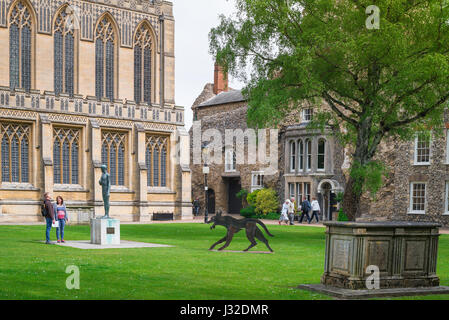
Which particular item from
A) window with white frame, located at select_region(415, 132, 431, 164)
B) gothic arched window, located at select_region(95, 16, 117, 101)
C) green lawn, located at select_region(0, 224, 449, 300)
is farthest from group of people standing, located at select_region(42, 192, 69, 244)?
window with white frame, located at select_region(415, 132, 431, 164)

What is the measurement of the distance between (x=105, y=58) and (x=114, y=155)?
677cm

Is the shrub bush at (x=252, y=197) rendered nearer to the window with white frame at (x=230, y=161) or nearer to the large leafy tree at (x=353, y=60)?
the window with white frame at (x=230, y=161)

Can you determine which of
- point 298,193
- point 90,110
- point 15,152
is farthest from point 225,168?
point 15,152

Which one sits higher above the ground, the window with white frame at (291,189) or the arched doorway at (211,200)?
the window with white frame at (291,189)

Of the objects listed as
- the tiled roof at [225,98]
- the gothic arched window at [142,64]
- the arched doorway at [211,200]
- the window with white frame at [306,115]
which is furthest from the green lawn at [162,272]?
the arched doorway at [211,200]

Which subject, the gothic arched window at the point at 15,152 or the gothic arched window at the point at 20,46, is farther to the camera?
the gothic arched window at the point at 20,46

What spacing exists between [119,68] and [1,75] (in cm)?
804

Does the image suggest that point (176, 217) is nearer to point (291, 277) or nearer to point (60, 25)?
point (60, 25)

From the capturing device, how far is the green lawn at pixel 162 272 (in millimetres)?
9749

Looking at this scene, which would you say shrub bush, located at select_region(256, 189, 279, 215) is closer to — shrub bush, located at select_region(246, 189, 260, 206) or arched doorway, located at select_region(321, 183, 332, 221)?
shrub bush, located at select_region(246, 189, 260, 206)

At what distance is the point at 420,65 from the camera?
21.2 m

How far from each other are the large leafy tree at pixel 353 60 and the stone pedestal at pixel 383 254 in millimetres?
11951

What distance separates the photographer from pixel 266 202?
149 feet
